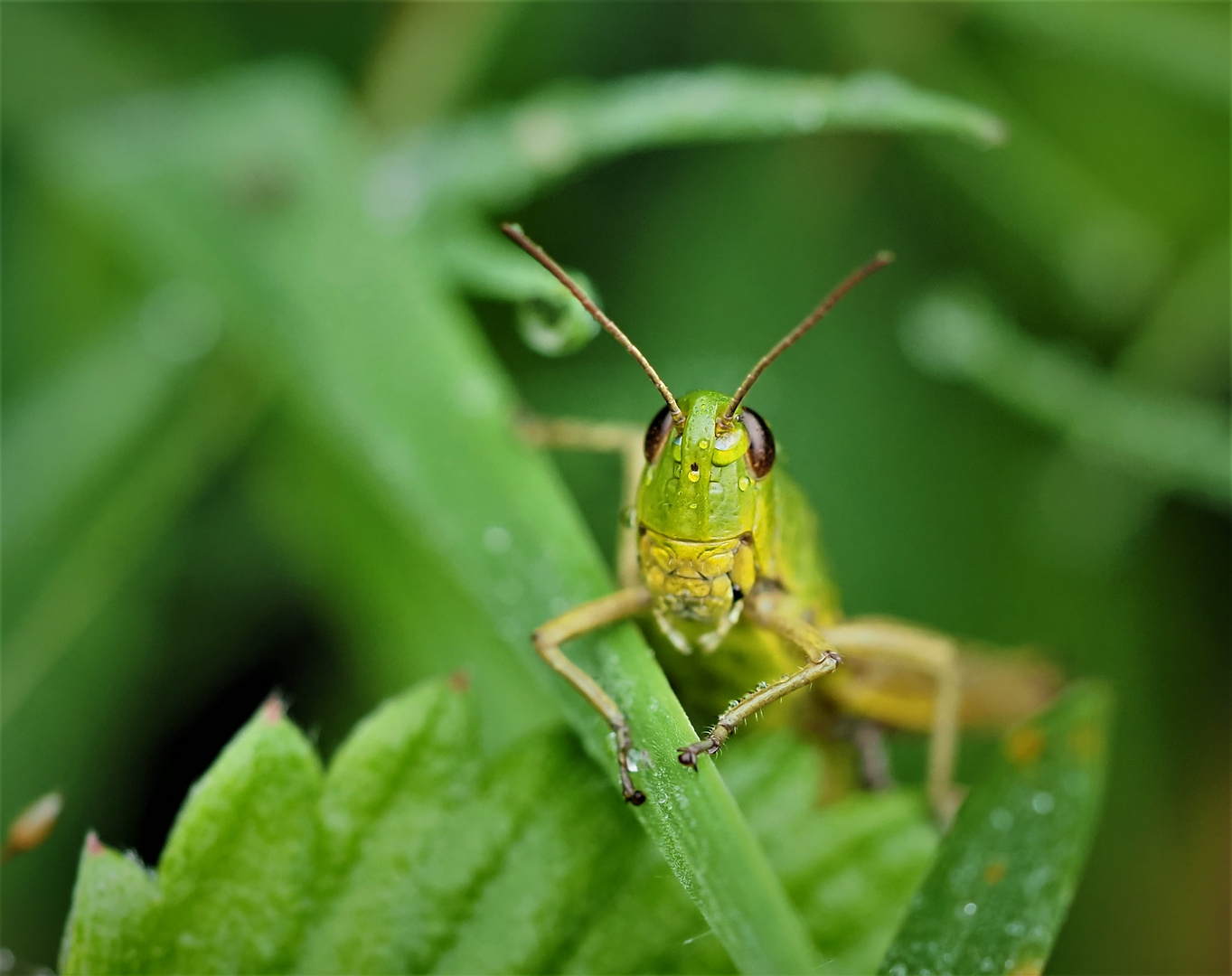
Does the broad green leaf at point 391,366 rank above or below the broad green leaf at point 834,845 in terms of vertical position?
above

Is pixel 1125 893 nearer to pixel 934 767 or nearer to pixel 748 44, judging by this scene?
pixel 934 767

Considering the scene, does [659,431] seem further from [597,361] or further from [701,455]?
[597,361]

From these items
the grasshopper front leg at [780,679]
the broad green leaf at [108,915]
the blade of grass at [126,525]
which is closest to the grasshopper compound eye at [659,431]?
the grasshopper front leg at [780,679]

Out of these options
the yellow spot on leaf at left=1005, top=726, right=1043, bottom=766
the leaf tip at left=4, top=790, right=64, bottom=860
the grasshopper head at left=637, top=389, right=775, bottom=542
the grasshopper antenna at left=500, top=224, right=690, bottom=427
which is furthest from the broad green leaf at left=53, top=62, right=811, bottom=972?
the leaf tip at left=4, top=790, right=64, bottom=860

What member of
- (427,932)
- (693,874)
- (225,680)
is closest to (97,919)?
(427,932)

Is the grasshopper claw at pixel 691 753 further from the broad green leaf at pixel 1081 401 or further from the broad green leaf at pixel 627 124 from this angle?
the broad green leaf at pixel 1081 401
